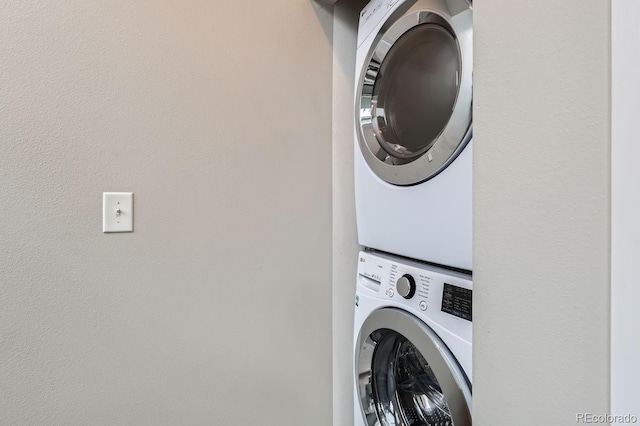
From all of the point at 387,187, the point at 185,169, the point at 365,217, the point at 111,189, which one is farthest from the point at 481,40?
the point at 111,189

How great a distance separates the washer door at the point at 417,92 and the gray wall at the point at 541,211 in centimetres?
27

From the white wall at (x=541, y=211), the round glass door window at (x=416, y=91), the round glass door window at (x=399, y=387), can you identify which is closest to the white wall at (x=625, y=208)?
the white wall at (x=541, y=211)

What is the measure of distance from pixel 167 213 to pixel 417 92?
826 millimetres

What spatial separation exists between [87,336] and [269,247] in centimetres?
58

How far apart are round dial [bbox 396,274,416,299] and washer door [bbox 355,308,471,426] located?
52 millimetres

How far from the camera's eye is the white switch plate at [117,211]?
94 centimetres

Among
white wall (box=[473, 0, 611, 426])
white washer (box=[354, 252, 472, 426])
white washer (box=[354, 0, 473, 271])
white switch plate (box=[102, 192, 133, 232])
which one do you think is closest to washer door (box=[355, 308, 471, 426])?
white washer (box=[354, 252, 472, 426])

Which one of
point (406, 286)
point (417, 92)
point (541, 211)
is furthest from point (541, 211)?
point (417, 92)

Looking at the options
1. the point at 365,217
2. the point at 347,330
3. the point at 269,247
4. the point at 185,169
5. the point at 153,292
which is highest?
the point at 185,169

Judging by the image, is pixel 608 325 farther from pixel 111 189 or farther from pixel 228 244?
pixel 111 189

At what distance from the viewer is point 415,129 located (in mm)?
914

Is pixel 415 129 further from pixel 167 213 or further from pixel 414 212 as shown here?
pixel 167 213

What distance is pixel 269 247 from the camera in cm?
116

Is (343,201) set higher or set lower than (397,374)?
higher
